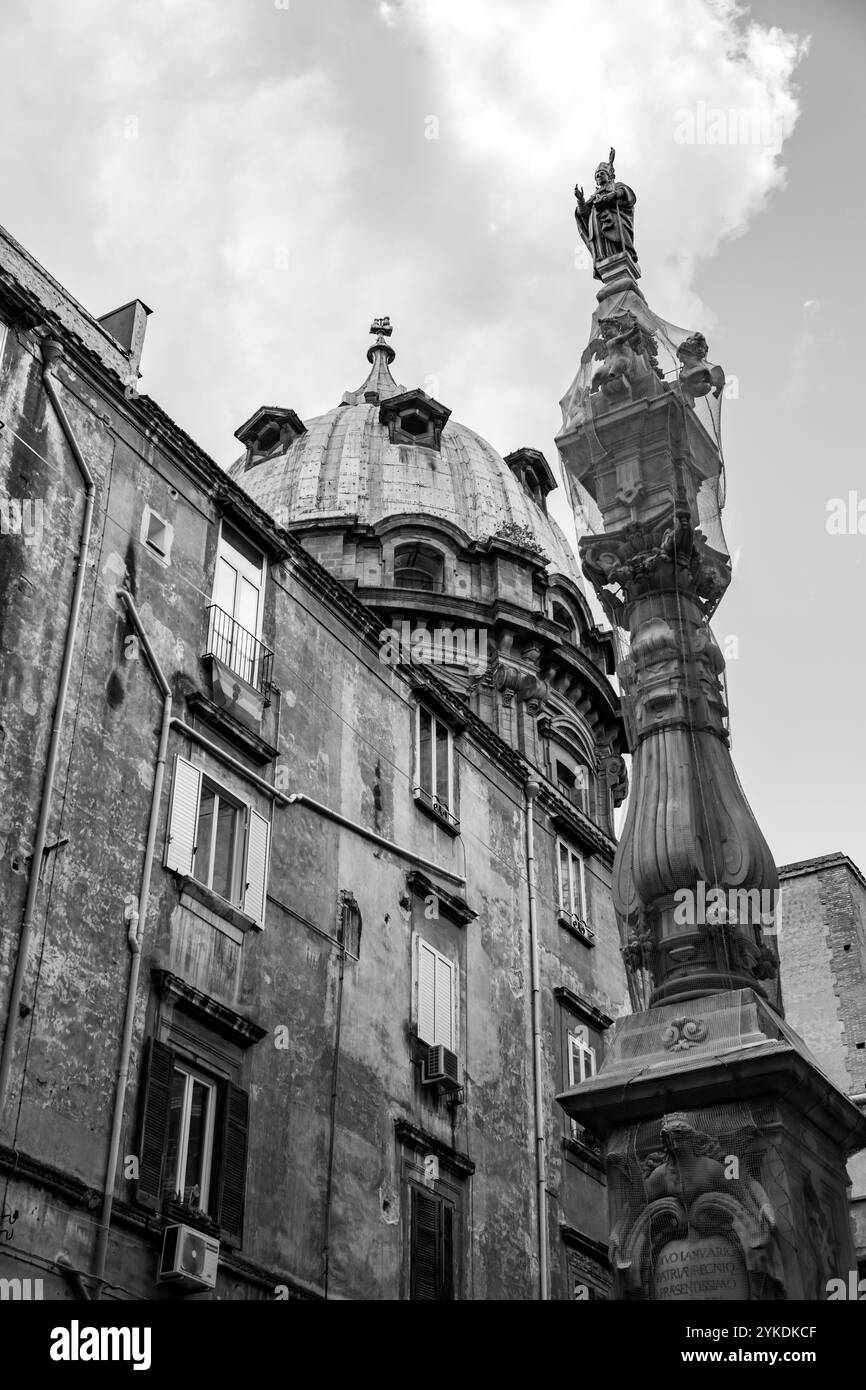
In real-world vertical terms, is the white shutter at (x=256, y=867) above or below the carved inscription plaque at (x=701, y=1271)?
above

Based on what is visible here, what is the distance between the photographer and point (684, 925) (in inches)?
494

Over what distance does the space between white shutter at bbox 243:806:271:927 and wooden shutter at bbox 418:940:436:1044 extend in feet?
11.9

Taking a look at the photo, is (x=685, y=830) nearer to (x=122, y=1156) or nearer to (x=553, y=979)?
(x=122, y=1156)

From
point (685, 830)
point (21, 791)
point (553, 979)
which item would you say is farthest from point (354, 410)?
point (685, 830)

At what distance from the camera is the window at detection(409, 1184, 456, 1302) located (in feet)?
67.2

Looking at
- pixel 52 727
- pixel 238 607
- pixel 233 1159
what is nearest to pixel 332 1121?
pixel 233 1159

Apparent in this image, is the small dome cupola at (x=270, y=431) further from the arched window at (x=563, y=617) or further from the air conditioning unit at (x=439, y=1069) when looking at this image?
the air conditioning unit at (x=439, y=1069)

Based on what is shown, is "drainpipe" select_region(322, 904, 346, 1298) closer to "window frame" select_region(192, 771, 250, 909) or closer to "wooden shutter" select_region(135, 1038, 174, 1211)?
"window frame" select_region(192, 771, 250, 909)

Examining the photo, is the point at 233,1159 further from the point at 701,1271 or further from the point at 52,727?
the point at 701,1271

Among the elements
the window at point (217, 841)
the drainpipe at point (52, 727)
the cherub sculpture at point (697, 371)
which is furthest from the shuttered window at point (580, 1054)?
the cherub sculpture at point (697, 371)

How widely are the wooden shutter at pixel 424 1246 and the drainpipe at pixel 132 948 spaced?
5705 millimetres

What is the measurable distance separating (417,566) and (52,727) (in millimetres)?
26509

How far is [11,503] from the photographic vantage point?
18.1m

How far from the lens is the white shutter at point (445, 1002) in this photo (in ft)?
74.7
